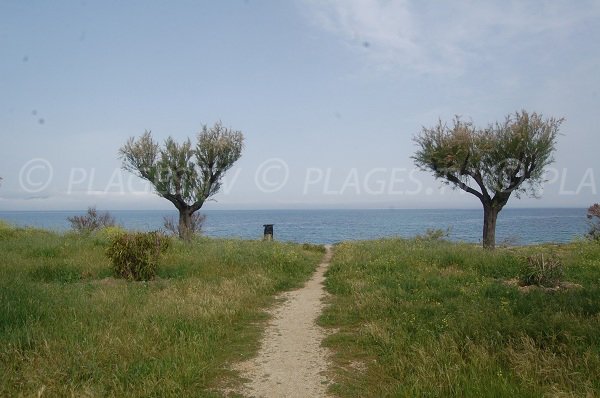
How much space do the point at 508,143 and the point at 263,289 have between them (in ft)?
63.1

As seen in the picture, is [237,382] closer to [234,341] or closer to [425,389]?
[234,341]

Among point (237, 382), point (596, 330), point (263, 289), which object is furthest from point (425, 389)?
point (263, 289)

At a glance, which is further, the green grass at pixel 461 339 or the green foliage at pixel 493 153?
the green foliage at pixel 493 153

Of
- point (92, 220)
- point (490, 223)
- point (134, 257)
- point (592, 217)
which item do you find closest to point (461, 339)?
point (134, 257)

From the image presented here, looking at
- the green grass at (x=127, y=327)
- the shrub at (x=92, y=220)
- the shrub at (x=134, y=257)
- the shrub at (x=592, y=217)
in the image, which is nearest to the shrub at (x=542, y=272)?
the green grass at (x=127, y=327)

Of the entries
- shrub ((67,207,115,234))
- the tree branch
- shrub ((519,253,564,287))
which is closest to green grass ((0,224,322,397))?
shrub ((519,253,564,287))

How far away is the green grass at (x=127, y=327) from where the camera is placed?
606 cm

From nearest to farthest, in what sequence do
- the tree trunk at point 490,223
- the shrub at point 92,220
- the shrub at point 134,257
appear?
1. the shrub at point 134,257
2. the tree trunk at point 490,223
3. the shrub at point 92,220

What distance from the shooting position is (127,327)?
8258 mm

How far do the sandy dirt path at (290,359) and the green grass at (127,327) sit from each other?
39 cm

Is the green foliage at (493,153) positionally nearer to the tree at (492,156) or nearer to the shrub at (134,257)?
the tree at (492,156)

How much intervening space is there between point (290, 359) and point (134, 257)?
346 inches

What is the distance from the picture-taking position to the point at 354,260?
17.7 m

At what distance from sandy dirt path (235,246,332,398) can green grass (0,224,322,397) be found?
0.39 m
